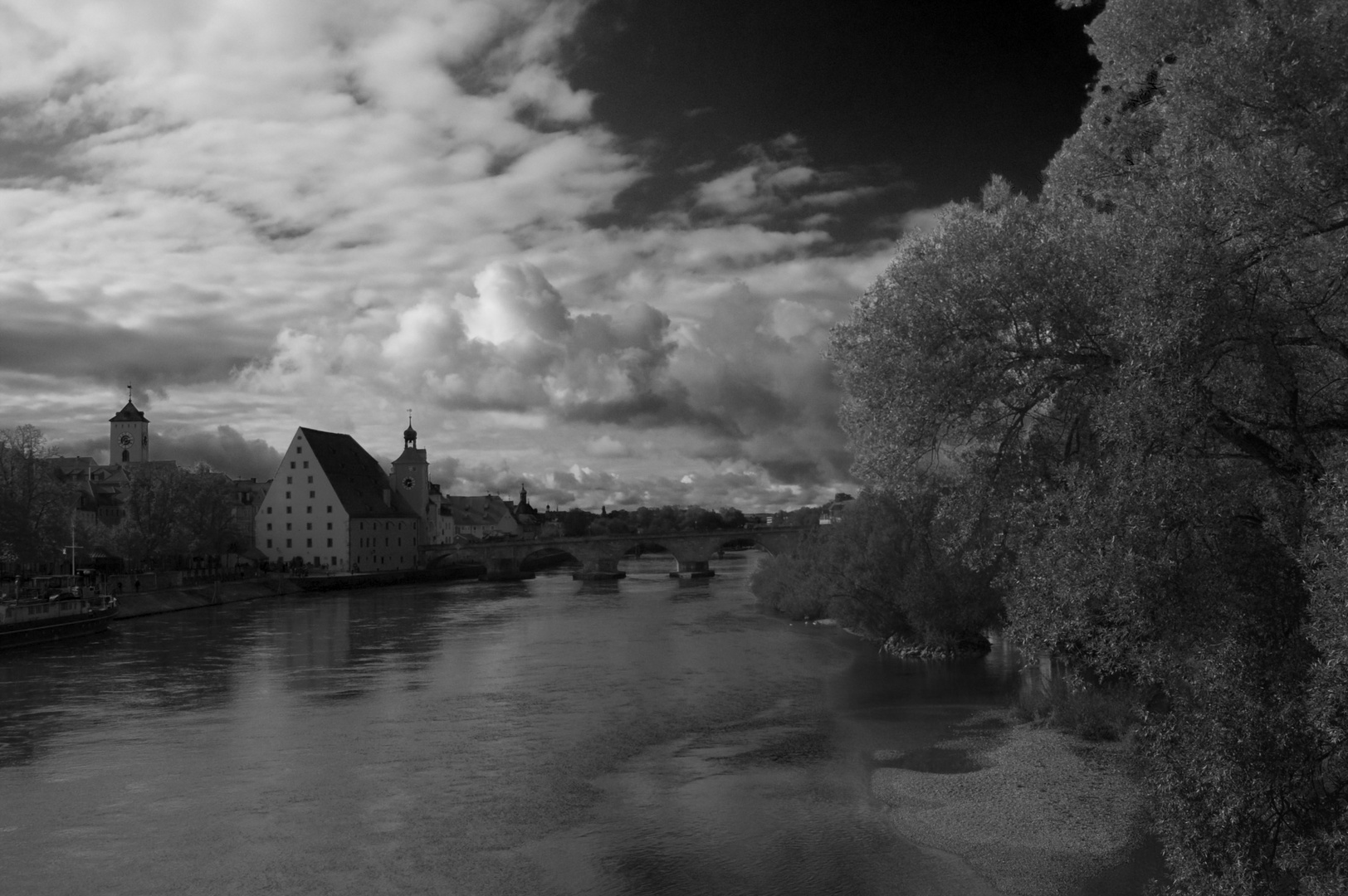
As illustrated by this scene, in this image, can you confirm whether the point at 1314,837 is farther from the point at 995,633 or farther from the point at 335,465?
the point at 335,465

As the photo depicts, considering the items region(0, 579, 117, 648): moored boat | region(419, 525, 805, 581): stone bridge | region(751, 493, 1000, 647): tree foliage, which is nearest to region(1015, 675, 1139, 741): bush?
region(751, 493, 1000, 647): tree foliage

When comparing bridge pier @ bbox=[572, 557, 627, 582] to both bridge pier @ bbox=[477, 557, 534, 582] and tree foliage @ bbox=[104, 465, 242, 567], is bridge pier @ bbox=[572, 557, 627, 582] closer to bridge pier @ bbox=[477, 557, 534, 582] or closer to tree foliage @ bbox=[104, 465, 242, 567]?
bridge pier @ bbox=[477, 557, 534, 582]

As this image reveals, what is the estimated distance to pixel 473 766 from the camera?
20500 mm

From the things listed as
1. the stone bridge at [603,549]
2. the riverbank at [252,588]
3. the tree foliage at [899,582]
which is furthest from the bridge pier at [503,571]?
the tree foliage at [899,582]

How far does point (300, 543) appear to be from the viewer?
9175 centimetres

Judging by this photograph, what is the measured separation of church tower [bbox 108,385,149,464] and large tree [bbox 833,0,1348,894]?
404 ft

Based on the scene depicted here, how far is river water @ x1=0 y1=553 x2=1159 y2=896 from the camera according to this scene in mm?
14438

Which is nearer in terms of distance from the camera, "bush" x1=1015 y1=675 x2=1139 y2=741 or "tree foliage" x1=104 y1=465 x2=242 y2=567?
"bush" x1=1015 y1=675 x2=1139 y2=741

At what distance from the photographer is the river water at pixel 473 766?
14.4m

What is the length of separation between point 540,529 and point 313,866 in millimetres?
169944

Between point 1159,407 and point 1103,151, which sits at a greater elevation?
point 1103,151

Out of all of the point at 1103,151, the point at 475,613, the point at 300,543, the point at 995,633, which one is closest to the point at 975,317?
the point at 1103,151

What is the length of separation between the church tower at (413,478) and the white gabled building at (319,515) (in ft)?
36.3

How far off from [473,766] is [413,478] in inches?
3585
